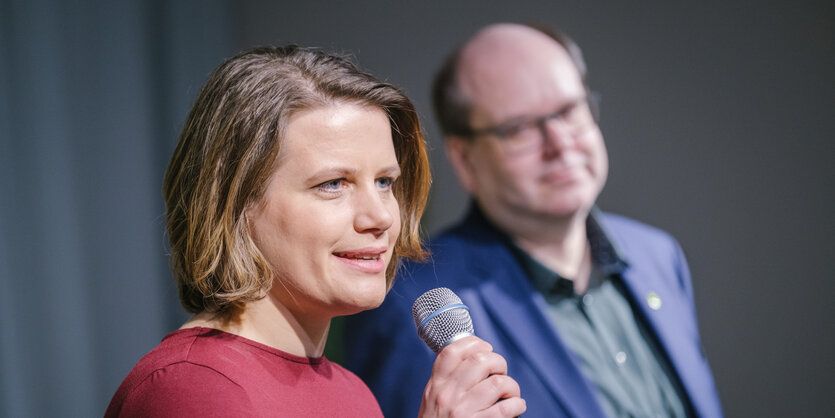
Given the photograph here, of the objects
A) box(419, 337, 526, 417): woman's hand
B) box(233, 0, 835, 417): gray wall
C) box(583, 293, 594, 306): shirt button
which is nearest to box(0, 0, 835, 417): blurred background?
box(233, 0, 835, 417): gray wall

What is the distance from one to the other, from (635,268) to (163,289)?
1748mm

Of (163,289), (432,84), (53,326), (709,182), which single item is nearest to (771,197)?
(709,182)

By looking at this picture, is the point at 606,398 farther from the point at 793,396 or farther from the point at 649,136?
the point at 649,136

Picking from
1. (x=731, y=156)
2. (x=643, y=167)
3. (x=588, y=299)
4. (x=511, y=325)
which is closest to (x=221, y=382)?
(x=511, y=325)

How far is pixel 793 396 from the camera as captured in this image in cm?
235

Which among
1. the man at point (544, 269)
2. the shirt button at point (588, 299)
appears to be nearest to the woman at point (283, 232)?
the man at point (544, 269)

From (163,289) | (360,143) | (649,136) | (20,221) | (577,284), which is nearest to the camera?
(360,143)

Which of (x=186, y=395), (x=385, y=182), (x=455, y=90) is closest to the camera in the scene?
(x=186, y=395)

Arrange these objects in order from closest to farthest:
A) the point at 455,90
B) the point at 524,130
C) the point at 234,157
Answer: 1. the point at 234,157
2. the point at 524,130
3. the point at 455,90

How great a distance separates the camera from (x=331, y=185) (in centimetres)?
125

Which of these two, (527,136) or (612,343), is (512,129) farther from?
(612,343)

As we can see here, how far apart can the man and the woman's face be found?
2.82 feet

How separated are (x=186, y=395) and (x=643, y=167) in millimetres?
1916

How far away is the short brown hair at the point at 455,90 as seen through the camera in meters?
2.43
